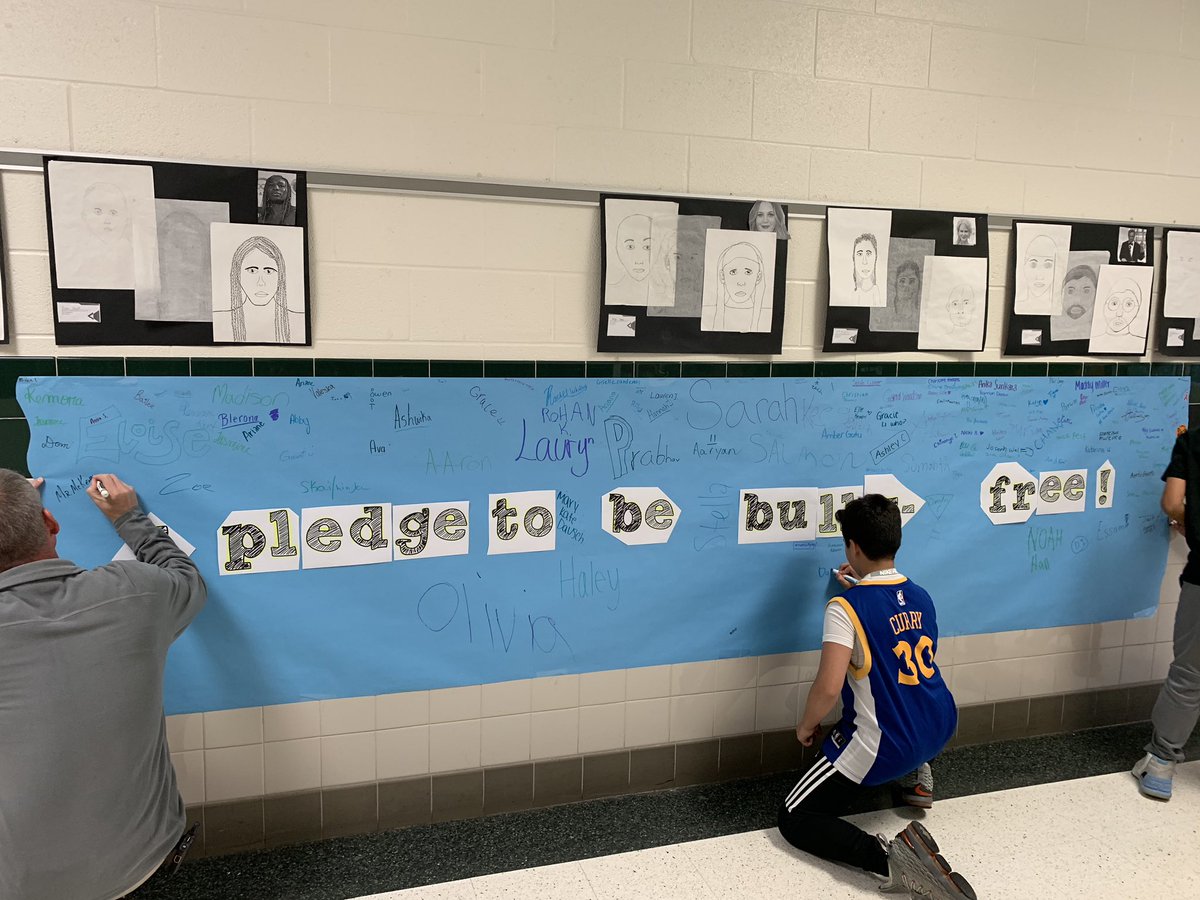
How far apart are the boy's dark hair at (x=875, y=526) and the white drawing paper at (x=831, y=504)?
0.34m

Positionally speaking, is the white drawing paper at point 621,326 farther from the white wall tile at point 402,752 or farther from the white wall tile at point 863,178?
the white wall tile at point 402,752

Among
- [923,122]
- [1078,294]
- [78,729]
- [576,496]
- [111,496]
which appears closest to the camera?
[78,729]

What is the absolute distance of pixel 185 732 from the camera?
233cm

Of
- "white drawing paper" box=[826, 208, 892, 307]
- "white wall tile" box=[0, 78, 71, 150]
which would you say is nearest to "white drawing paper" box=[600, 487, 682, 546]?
"white drawing paper" box=[826, 208, 892, 307]

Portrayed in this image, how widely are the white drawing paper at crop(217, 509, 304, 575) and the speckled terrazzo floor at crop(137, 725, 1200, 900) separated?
900 mm

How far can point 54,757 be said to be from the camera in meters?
1.61

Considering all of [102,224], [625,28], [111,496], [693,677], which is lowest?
[693,677]

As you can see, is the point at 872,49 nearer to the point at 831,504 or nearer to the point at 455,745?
the point at 831,504

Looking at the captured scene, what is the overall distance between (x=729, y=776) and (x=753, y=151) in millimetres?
2185

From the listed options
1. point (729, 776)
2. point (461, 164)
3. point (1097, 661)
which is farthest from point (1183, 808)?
point (461, 164)

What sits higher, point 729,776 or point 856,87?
point 856,87

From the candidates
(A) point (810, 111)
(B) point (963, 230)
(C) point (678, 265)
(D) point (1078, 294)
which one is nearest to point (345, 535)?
(C) point (678, 265)

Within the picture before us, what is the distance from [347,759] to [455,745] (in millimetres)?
333

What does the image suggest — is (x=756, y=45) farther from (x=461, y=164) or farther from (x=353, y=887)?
(x=353, y=887)
